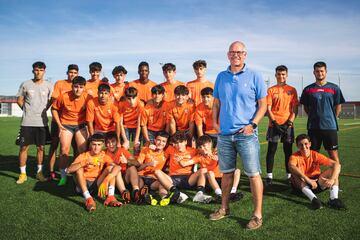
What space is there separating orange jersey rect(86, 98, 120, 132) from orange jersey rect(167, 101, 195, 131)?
3.51 feet

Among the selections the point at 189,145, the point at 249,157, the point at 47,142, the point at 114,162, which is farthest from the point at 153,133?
the point at 249,157

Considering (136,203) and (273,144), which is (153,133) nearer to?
(136,203)

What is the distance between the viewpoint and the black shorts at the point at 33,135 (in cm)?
669

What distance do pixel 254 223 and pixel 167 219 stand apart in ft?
3.70

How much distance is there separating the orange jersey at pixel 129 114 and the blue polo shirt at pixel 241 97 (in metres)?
3.05

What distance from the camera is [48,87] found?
6941mm

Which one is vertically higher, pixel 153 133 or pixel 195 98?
pixel 195 98

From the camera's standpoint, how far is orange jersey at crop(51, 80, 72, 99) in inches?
270

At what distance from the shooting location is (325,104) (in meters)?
5.74

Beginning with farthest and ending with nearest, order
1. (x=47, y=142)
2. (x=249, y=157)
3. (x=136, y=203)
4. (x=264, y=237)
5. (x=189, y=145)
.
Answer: (x=47, y=142), (x=189, y=145), (x=136, y=203), (x=249, y=157), (x=264, y=237)

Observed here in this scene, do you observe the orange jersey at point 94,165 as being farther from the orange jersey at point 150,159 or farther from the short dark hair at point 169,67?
the short dark hair at point 169,67

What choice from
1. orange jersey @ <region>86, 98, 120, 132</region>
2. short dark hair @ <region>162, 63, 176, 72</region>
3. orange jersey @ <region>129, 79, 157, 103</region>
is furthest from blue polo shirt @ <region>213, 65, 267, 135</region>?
orange jersey @ <region>129, 79, 157, 103</region>

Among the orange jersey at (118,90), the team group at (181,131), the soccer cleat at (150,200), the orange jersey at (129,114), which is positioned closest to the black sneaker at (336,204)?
the team group at (181,131)

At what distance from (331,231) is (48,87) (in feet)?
19.8
